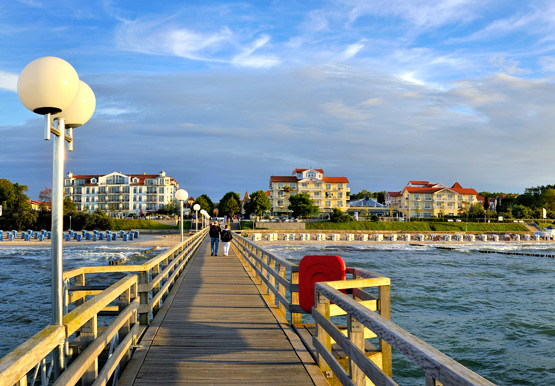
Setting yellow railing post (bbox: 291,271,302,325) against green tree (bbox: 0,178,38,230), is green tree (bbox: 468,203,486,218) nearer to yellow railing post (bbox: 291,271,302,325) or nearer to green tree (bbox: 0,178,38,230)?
green tree (bbox: 0,178,38,230)

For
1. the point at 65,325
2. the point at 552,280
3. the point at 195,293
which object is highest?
the point at 65,325

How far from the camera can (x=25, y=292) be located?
2134 cm

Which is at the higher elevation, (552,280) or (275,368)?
(275,368)

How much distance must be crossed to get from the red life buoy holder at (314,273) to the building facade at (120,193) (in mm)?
116723

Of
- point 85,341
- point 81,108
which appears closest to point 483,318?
point 85,341

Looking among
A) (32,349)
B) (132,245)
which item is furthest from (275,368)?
(132,245)

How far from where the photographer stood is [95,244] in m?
51.4

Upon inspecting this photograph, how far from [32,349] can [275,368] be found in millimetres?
3072

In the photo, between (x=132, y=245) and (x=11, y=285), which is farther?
(x=132, y=245)

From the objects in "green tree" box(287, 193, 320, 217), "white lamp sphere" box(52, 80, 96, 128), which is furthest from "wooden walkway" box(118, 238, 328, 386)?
"green tree" box(287, 193, 320, 217)

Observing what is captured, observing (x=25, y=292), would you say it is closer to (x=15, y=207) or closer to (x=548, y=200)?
(x=15, y=207)

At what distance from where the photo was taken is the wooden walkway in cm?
474

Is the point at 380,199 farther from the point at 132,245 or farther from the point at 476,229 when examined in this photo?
the point at 132,245

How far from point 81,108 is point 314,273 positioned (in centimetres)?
380
